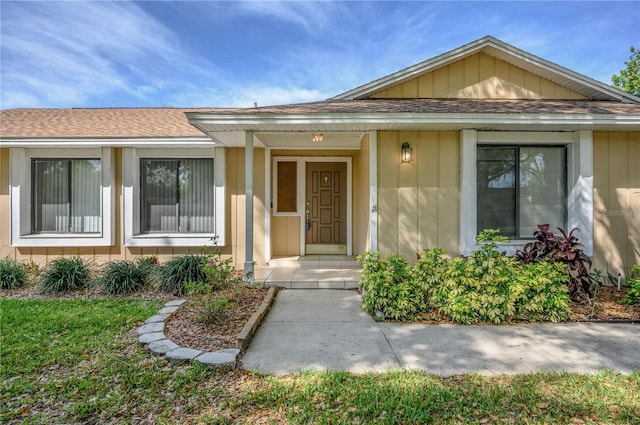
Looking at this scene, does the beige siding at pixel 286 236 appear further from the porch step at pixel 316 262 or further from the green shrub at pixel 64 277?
the green shrub at pixel 64 277

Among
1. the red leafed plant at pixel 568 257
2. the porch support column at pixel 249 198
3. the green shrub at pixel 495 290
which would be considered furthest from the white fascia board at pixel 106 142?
the red leafed plant at pixel 568 257

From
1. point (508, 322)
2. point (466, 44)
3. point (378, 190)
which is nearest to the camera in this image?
point (508, 322)

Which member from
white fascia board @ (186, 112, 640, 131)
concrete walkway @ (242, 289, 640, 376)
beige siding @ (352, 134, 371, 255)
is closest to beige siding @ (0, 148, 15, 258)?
white fascia board @ (186, 112, 640, 131)

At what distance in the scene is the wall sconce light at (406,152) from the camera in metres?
5.34

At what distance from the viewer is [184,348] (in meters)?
3.14

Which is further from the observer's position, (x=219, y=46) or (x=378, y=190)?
(x=219, y=46)

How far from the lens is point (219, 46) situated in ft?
39.9

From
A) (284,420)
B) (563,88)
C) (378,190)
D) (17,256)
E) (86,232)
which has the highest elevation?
(563,88)

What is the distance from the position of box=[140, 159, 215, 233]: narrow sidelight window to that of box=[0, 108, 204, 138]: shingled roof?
0.68 meters

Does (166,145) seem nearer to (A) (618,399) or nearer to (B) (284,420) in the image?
(B) (284,420)

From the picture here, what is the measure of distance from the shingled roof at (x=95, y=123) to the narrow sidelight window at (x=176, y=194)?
678 mm

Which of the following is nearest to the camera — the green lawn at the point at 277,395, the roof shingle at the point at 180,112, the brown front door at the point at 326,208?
the green lawn at the point at 277,395

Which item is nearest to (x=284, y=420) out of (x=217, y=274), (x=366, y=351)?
(x=366, y=351)

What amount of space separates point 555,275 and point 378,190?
8.98ft
